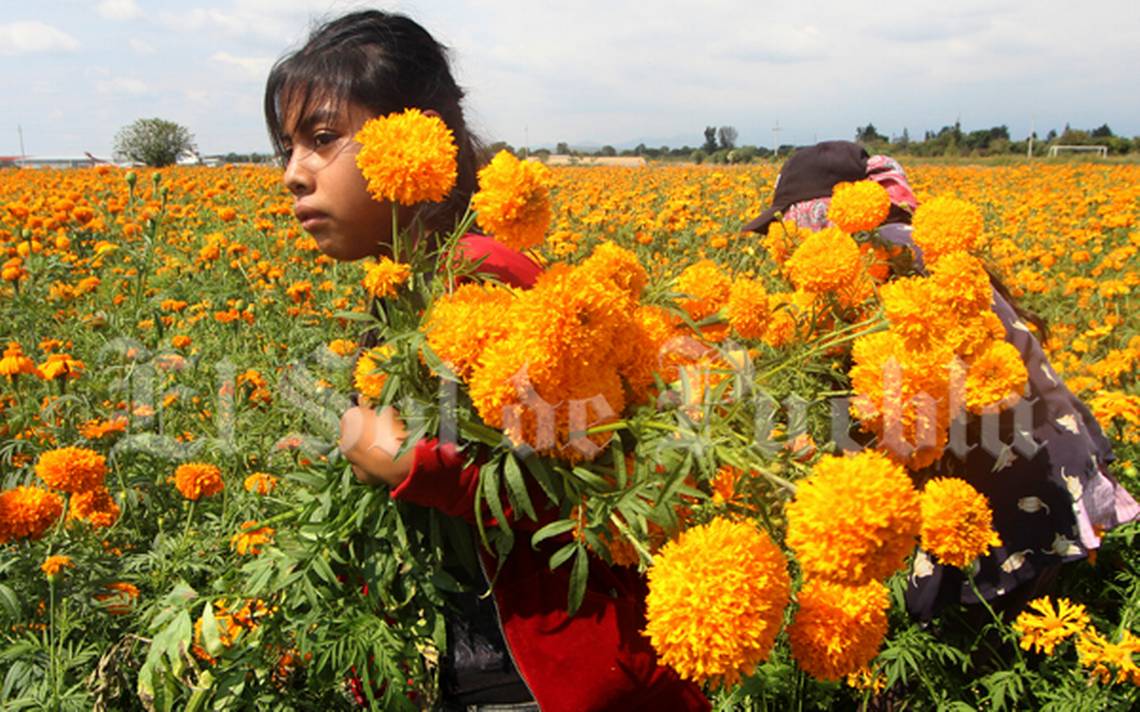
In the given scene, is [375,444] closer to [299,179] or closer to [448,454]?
[448,454]

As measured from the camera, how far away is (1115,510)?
2146mm

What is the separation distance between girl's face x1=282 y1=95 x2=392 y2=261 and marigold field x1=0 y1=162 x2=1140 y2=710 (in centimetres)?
23

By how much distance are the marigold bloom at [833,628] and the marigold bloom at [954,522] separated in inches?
10.6

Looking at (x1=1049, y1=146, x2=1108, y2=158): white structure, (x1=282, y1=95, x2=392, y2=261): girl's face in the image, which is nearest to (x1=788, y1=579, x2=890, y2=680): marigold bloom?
(x1=282, y1=95, x2=392, y2=261): girl's face

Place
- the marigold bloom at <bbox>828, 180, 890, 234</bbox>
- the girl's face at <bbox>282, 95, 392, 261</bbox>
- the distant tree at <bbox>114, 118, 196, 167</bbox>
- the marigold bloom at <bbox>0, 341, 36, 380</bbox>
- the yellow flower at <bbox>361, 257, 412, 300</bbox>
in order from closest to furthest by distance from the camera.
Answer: the yellow flower at <bbox>361, 257, 412, 300</bbox> → the girl's face at <bbox>282, 95, 392, 261</bbox> → the marigold bloom at <bbox>828, 180, 890, 234</bbox> → the marigold bloom at <bbox>0, 341, 36, 380</bbox> → the distant tree at <bbox>114, 118, 196, 167</bbox>

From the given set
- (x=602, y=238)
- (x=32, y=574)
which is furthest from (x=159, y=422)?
(x=602, y=238)

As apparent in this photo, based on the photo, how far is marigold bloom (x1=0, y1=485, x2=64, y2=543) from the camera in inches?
63.4

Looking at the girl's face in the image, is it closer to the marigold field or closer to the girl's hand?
the marigold field

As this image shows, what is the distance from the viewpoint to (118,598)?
168cm

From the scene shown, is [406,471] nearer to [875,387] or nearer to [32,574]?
[875,387]

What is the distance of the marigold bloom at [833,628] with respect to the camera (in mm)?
1033

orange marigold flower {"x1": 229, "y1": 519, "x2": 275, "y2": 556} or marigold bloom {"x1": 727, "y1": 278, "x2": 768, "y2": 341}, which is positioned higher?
marigold bloom {"x1": 727, "y1": 278, "x2": 768, "y2": 341}

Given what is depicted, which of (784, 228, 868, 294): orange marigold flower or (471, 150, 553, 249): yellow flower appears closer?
(471, 150, 553, 249): yellow flower

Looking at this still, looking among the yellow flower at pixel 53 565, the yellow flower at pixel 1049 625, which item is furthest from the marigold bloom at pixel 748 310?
the yellow flower at pixel 53 565
